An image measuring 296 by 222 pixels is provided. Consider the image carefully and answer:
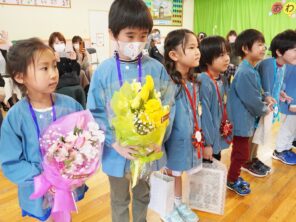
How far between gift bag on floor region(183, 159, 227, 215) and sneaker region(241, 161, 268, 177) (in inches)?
29.2

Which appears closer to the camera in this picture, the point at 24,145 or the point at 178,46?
the point at 24,145

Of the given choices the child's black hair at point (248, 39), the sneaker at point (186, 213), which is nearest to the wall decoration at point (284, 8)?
the child's black hair at point (248, 39)

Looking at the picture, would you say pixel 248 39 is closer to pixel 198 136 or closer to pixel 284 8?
pixel 198 136

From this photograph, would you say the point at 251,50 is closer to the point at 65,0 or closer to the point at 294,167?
the point at 294,167

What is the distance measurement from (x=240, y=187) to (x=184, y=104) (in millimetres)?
1024

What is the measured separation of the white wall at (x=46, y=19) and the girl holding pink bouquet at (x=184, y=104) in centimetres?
487

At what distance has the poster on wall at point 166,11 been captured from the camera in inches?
317

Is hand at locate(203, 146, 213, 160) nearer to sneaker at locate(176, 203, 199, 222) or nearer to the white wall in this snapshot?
sneaker at locate(176, 203, 199, 222)

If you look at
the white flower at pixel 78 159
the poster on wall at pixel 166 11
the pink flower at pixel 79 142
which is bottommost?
the white flower at pixel 78 159

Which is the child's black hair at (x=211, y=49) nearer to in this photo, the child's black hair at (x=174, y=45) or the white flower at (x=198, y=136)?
the child's black hair at (x=174, y=45)

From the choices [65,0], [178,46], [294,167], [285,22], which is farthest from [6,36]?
[285,22]

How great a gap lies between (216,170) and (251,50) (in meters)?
1.01

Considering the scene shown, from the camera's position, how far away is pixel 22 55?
1.19 m

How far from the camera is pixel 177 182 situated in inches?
73.2
